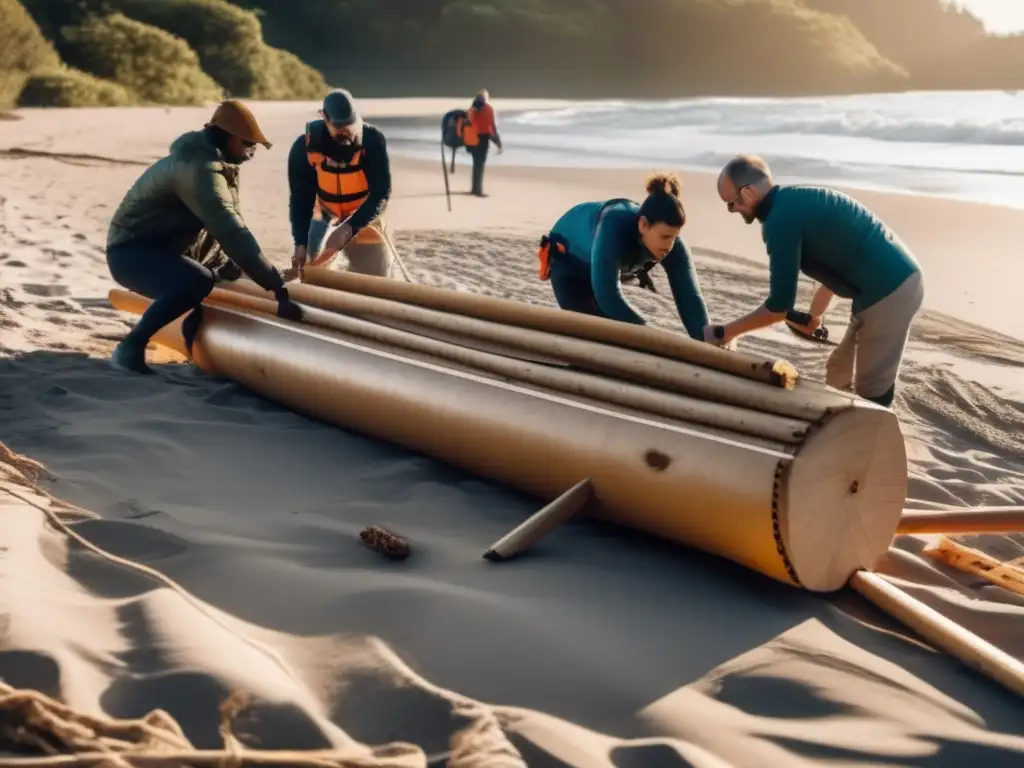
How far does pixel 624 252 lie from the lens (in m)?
4.10

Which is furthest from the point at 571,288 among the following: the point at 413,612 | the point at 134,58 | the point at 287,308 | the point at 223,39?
the point at 223,39

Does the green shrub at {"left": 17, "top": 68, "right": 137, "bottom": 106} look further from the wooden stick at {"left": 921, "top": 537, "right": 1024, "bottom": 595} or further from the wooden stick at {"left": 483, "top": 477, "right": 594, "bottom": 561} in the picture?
the wooden stick at {"left": 921, "top": 537, "right": 1024, "bottom": 595}

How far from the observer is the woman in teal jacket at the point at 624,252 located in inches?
153

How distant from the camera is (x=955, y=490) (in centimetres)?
427

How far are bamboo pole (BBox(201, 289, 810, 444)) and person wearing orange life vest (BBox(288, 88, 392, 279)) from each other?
54.9 inches

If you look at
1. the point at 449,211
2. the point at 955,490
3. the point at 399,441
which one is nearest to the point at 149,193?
the point at 399,441

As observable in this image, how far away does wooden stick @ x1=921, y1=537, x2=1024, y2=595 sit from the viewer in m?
3.34

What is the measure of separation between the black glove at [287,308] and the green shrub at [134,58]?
31.2m

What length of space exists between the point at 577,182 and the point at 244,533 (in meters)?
12.5

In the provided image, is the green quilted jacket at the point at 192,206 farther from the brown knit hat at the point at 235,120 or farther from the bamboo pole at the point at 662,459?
the bamboo pole at the point at 662,459

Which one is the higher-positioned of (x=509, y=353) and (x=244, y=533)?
(x=509, y=353)

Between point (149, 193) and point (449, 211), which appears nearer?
point (149, 193)

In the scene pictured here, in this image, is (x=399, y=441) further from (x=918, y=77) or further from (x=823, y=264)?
(x=918, y=77)

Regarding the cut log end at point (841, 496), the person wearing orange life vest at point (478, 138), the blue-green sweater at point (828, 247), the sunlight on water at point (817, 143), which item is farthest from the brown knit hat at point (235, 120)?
the sunlight on water at point (817, 143)
